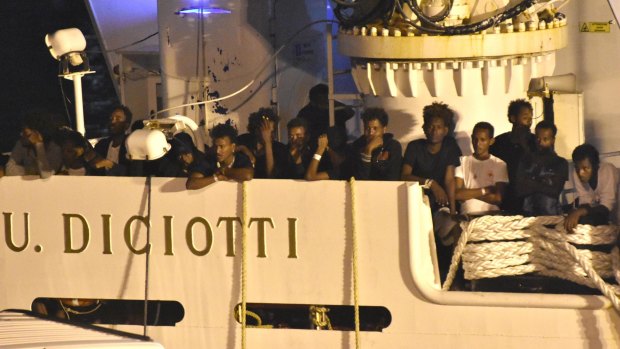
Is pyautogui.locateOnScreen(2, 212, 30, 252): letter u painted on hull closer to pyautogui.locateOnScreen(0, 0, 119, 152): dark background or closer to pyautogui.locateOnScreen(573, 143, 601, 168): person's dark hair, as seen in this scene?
pyautogui.locateOnScreen(573, 143, 601, 168): person's dark hair

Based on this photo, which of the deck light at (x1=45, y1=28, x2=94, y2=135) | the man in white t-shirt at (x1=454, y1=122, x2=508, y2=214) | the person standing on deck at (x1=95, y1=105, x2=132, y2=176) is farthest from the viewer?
the deck light at (x1=45, y1=28, x2=94, y2=135)

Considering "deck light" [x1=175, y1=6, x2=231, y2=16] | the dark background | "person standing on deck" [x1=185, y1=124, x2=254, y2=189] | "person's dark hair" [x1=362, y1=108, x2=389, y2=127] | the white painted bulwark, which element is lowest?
the white painted bulwark

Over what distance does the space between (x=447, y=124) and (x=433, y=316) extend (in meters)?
1.31

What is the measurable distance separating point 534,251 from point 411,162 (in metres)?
1.01

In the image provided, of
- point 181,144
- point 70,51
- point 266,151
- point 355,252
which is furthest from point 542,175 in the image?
point 70,51

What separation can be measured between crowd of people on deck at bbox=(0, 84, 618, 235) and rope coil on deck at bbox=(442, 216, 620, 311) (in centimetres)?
16

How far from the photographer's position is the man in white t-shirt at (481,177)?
1019 cm

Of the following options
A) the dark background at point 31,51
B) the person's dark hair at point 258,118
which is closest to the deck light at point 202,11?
the person's dark hair at point 258,118

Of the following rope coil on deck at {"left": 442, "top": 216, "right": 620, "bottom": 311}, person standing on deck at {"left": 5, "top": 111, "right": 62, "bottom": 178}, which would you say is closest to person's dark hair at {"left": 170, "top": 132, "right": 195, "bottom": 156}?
person standing on deck at {"left": 5, "top": 111, "right": 62, "bottom": 178}

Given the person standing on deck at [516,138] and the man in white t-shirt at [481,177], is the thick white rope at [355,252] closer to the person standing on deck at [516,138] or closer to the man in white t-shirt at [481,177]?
the man in white t-shirt at [481,177]

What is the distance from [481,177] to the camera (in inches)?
403

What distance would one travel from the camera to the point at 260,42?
45.5 ft

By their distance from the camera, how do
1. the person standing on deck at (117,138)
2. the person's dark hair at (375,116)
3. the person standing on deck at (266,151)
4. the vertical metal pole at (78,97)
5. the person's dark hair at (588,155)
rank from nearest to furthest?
the person's dark hair at (588,155) < the person's dark hair at (375,116) < the person standing on deck at (266,151) < the person standing on deck at (117,138) < the vertical metal pole at (78,97)

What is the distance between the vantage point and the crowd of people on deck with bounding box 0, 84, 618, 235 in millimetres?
10086
